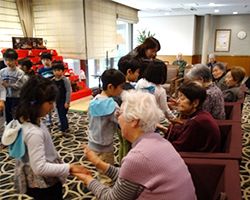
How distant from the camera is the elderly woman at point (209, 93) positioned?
8.28 feet

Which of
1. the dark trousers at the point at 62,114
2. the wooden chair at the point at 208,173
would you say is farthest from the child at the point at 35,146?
the dark trousers at the point at 62,114

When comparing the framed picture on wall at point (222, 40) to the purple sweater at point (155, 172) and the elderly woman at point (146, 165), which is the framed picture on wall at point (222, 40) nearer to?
the elderly woman at point (146, 165)

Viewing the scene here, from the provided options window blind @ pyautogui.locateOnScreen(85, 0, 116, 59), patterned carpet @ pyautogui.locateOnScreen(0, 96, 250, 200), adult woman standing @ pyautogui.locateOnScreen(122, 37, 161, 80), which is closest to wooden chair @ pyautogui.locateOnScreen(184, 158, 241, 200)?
patterned carpet @ pyautogui.locateOnScreen(0, 96, 250, 200)

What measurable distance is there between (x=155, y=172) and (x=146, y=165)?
44mm

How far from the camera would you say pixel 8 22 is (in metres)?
5.91

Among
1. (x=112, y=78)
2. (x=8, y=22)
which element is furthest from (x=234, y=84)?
(x=8, y=22)

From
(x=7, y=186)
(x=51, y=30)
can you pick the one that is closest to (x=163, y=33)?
(x=51, y=30)

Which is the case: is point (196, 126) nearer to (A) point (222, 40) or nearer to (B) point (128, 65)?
(B) point (128, 65)

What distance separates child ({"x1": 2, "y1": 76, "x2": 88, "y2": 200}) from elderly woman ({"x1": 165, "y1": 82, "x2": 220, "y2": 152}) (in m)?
0.88

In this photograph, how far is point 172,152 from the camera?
1079 mm

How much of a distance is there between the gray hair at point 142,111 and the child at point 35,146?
0.45 meters

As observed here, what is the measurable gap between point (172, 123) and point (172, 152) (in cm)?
139

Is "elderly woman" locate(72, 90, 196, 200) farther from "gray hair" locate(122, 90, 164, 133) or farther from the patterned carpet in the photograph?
the patterned carpet

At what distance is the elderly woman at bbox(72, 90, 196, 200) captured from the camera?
3.26 ft
